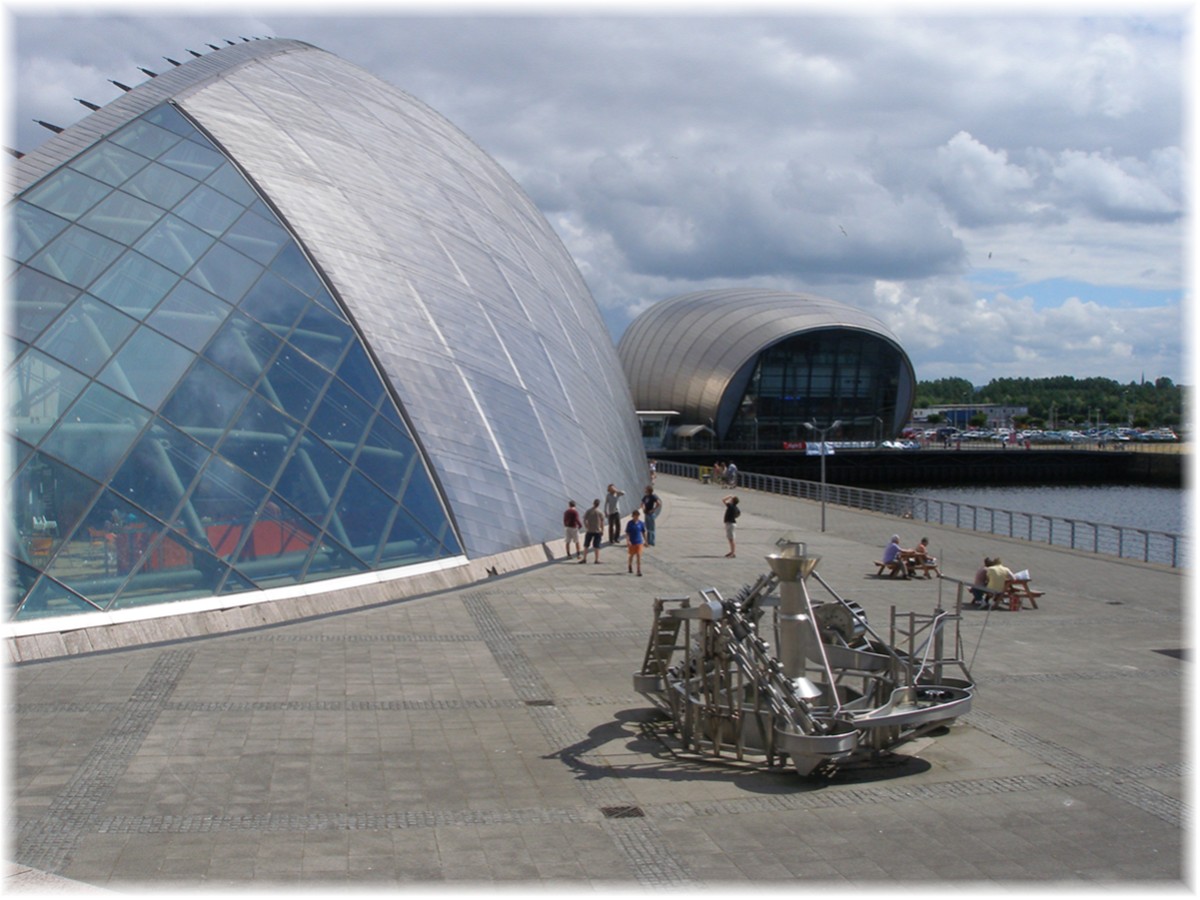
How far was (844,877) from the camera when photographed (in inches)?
280

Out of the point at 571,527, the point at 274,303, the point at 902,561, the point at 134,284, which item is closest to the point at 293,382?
the point at 274,303

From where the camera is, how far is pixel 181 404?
15102mm

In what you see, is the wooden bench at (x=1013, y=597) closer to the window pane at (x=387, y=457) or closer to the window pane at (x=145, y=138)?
the window pane at (x=387, y=457)

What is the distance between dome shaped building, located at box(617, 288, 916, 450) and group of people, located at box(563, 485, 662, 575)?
67.8 m

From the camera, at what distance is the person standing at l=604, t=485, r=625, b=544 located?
22.2 metres

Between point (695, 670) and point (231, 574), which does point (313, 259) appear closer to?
point (231, 574)

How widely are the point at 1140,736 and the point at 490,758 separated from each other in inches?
237

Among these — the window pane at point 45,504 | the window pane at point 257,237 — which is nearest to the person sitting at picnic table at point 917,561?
the window pane at point 257,237

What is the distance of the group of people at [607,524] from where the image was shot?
1950 centimetres

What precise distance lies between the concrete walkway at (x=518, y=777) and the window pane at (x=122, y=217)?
6.45 m

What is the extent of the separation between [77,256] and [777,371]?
78864 millimetres

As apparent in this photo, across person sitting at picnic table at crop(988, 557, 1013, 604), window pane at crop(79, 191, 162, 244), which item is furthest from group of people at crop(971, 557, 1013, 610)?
window pane at crop(79, 191, 162, 244)

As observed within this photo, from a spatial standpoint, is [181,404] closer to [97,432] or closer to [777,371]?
[97,432]

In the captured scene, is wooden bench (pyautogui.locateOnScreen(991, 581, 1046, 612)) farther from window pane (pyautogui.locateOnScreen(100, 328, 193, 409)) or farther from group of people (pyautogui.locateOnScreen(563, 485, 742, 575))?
window pane (pyautogui.locateOnScreen(100, 328, 193, 409))
